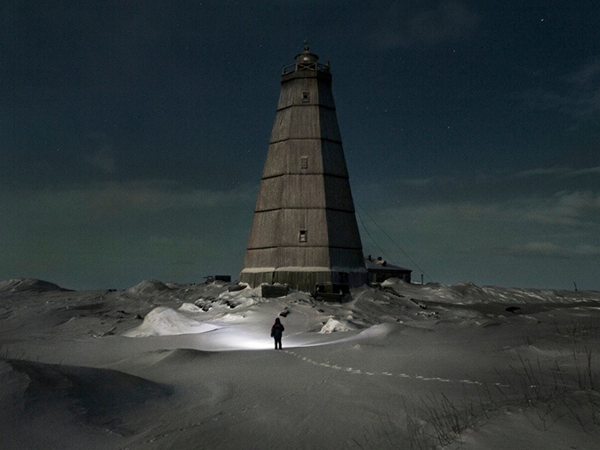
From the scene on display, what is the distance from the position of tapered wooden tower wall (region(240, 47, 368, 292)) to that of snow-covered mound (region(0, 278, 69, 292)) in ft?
86.6

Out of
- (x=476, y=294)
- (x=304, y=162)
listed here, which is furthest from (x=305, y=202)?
(x=476, y=294)

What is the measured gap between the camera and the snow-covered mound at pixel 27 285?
4991cm

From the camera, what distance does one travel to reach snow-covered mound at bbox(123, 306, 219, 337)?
82.6 ft

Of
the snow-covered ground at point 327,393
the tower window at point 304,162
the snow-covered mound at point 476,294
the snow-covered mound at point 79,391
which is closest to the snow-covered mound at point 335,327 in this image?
the snow-covered ground at point 327,393

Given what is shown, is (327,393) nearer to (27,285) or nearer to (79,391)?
(79,391)

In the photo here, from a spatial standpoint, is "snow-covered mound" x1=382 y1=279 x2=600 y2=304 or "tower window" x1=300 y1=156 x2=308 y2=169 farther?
"snow-covered mound" x1=382 y1=279 x2=600 y2=304

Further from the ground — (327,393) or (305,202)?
(305,202)

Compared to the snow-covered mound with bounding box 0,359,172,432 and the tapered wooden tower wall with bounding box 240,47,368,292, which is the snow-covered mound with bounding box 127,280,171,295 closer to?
the tapered wooden tower wall with bounding box 240,47,368,292

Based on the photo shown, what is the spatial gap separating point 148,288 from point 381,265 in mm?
29044

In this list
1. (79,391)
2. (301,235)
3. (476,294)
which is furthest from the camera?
Result: (476,294)

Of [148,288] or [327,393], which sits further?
[148,288]

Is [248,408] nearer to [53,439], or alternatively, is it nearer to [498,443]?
[53,439]

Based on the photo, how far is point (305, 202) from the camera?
35844 millimetres

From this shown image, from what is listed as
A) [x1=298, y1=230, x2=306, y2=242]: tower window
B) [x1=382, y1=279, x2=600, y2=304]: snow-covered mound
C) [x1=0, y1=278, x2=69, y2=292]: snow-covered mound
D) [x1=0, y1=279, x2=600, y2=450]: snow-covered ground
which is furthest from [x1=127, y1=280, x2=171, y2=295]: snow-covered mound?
[x1=0, y1=279, x2=600, y2=450]: snow-covered ground
